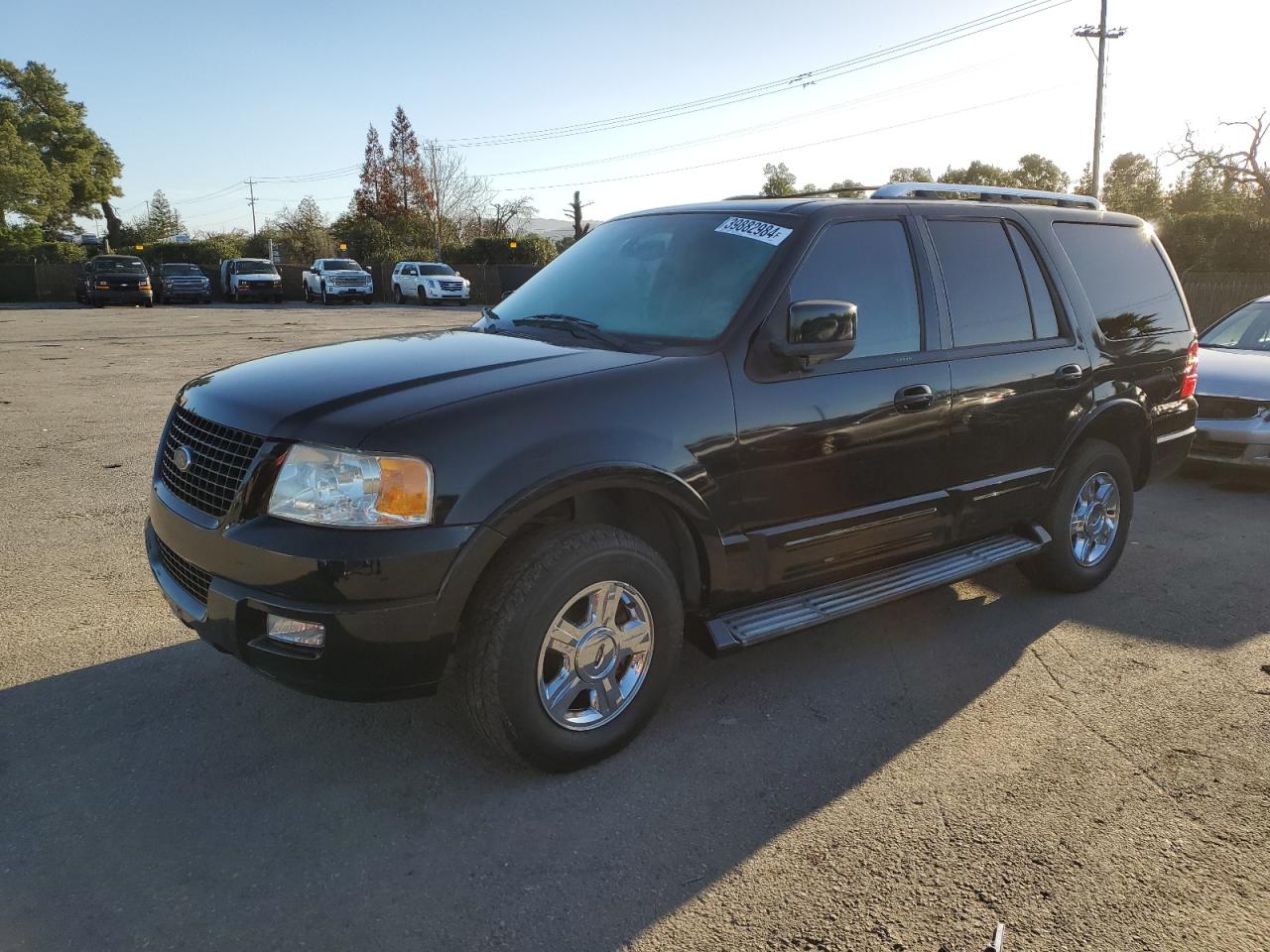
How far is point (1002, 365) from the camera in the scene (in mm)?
4223

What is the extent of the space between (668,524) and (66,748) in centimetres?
219

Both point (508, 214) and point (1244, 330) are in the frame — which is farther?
point (508, 214)

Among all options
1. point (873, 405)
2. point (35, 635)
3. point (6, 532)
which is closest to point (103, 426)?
point (6, 532)

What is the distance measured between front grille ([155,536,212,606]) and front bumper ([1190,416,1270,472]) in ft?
24.6

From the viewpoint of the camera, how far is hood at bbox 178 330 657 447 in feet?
9.14

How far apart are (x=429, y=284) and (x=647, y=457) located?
3543 centimetres

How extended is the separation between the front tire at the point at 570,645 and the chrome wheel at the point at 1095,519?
8.81 ft

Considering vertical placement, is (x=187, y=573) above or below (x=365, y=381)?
below

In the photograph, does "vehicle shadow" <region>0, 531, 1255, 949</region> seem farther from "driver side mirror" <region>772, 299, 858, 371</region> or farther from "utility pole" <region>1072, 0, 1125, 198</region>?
"utility pole" <region>1072, 0, 1125, 198</region>

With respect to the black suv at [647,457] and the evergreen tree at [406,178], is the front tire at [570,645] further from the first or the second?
the evergreen tree at [406,178]

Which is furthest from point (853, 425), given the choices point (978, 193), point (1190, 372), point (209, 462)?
point (1190, 372)

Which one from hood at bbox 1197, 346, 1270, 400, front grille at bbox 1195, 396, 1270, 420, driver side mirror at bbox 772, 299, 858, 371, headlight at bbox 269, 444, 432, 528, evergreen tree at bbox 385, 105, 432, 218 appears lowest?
front grille at bbox 1195, 396, 1270, 420

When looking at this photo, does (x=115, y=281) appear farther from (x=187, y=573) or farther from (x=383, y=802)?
(x=383, y=802)

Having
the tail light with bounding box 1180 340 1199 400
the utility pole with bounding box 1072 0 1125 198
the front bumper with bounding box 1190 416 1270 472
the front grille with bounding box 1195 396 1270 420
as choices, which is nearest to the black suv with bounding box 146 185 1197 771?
the tail light with bounding box 1180 340 1199 400
